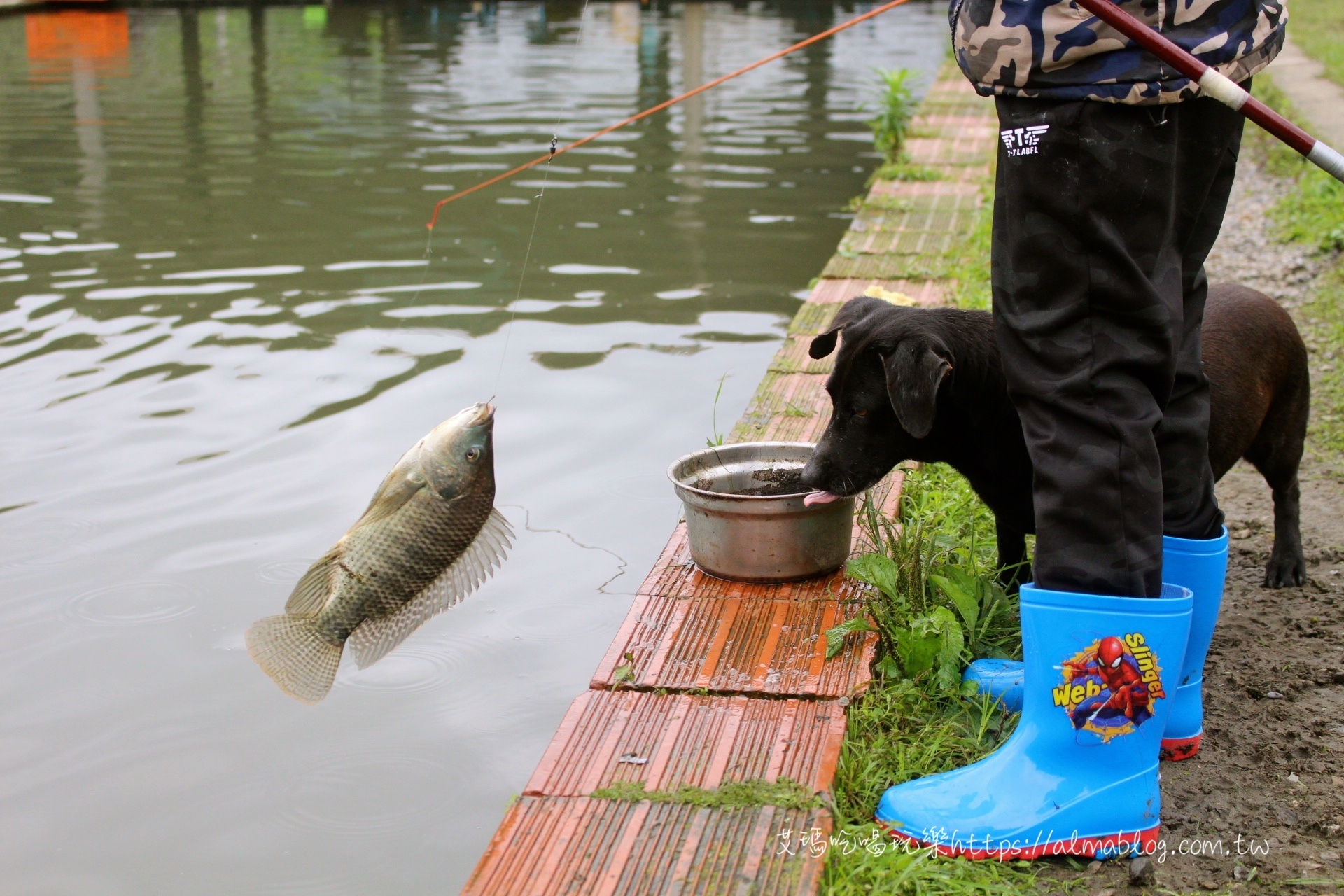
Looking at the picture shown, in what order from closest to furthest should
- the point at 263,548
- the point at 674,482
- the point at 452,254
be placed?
the point at 674,482, the point at 263,548, the point at 452,254

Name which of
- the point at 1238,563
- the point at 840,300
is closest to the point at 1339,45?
the point at 840,300

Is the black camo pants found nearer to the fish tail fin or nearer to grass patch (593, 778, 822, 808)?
grass patch (593, 778, 822, 808)

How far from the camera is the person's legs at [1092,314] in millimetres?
2344

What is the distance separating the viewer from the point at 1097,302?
2.39 meters

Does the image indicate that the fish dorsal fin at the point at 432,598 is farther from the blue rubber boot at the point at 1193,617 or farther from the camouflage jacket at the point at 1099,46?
the blue rubber boot at the point at 1193,617

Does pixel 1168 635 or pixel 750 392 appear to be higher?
pixel 1168 635

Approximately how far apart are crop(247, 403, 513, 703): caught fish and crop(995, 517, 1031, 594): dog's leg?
5.18 ft

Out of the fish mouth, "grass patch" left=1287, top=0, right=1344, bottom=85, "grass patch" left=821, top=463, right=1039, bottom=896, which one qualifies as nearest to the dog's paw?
"grass patch" left=821, top=463, right=1039, bottom=896

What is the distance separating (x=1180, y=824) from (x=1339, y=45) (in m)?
15.5

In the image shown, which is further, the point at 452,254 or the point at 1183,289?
the point at 452,254

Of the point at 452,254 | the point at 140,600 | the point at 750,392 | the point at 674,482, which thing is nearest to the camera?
the point at 674,482

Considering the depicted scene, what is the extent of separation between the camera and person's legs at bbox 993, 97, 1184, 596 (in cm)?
234

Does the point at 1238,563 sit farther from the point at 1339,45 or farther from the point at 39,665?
the point at 1339,45

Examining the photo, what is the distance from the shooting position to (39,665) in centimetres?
364
